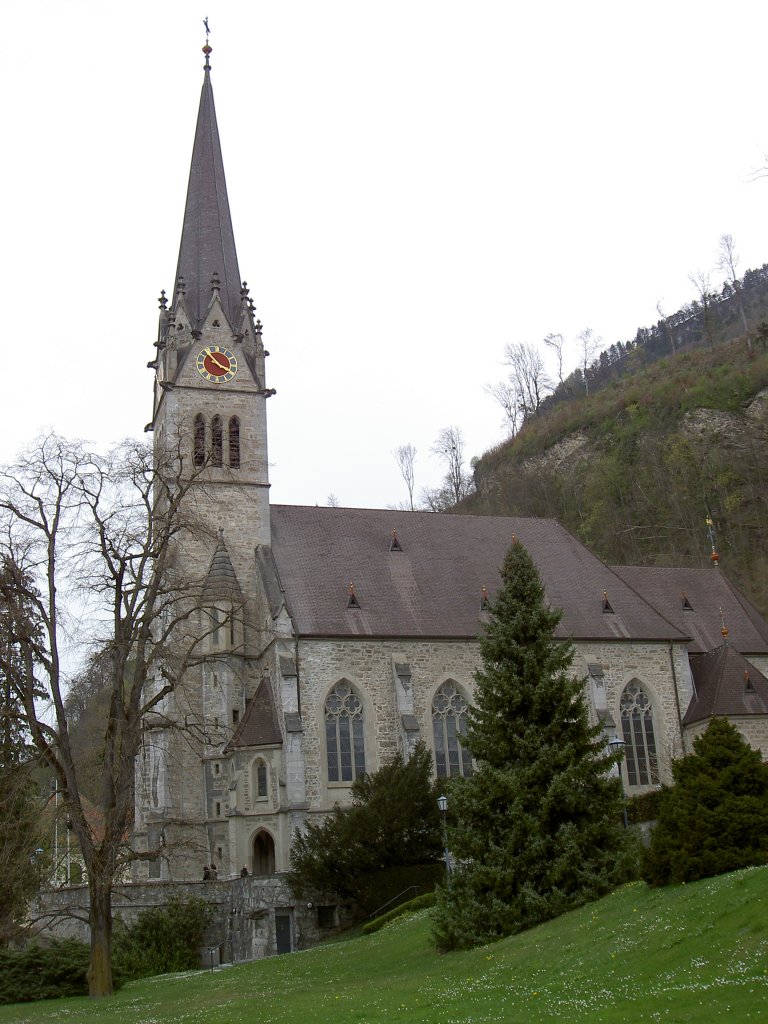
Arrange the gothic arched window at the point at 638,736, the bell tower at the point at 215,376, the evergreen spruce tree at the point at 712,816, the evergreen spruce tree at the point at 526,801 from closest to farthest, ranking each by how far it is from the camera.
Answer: the evergreen spruce tree at the point at 712,816
the evergreen spruce tree at the point at 526,801
the gothic arched window at the point at 638,736
the bell tower at the point at 215,376

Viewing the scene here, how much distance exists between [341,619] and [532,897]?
17.4 metres

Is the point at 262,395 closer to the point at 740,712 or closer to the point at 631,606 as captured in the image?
the point at 631,606

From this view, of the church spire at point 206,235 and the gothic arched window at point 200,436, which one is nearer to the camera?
the gothic arched window at point 200,436

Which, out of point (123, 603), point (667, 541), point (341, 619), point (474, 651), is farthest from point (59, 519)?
point (667, 541)

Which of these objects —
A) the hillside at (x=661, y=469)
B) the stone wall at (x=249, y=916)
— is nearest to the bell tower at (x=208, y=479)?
the stone wall at (x=249, y=916)

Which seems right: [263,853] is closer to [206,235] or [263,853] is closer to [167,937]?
[167,937]

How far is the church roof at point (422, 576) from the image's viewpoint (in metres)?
36.5

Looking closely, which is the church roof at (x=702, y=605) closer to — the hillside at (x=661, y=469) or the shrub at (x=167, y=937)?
the hillside at (x=661, y=469)

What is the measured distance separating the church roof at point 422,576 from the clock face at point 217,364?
207 inches

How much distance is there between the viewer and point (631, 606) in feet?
132

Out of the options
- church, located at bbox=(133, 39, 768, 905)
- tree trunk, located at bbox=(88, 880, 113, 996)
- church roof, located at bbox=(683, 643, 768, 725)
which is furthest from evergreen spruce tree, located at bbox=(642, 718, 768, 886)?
church roof, located at bbox=(683, 643, 768, 725)

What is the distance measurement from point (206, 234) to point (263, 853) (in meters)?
24.0

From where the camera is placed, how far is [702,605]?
42312 millimetres

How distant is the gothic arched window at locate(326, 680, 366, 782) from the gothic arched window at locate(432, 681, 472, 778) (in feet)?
8.51
